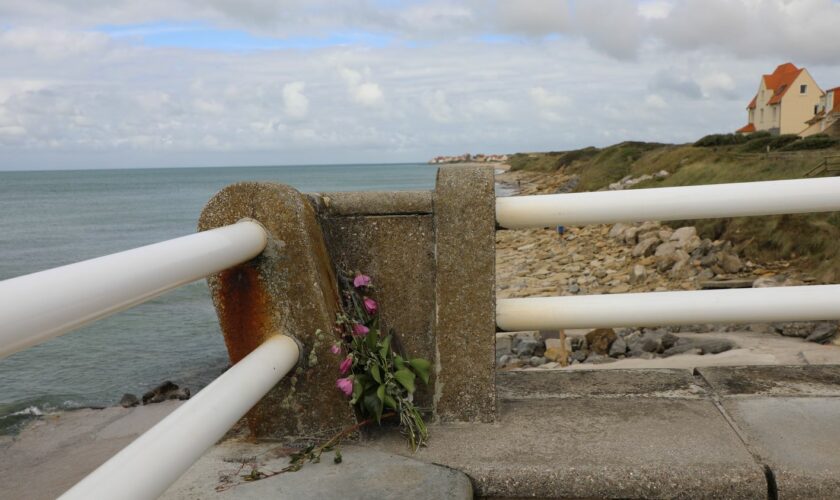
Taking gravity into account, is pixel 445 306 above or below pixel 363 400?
above

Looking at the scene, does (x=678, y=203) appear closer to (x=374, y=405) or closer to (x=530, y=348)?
(x=374, y=405)

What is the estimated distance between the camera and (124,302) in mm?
1516

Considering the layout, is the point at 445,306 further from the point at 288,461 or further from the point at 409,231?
the point at 288,461

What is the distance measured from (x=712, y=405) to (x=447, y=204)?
48.8 inches

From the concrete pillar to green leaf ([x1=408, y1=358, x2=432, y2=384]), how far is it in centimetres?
7

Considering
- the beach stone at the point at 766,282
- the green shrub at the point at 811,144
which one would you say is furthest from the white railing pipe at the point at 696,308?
the green shrub at the point at 811,144

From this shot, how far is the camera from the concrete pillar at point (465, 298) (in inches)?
105

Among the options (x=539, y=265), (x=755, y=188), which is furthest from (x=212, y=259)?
(x=539, y=265)

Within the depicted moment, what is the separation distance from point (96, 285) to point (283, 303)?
1.14 m

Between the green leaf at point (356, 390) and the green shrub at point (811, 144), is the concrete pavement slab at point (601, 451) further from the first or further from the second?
the green shrub at point (811, 144)

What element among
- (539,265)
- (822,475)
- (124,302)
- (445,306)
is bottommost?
(539,265)

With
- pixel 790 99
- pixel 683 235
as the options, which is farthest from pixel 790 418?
pixel 790 99

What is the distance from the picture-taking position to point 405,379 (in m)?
2.58

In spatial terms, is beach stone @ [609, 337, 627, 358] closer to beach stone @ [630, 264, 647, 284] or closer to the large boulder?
beach stone @ [630, 264, 647, 284]
